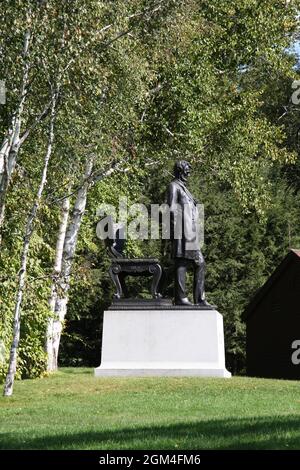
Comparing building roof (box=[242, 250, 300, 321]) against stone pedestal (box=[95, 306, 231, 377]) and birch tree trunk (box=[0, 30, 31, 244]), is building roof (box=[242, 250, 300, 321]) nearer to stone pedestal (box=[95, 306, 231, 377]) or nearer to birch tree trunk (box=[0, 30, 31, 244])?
stone pedestal (box=[95, 306, 231, 377])

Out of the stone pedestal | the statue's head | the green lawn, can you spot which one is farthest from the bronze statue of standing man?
the green lawn

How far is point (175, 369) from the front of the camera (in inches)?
740

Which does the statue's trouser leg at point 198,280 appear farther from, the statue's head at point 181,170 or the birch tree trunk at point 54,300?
the birch tree trunk at point 54,300

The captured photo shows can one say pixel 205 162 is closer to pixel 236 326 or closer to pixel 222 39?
pixel 222 39

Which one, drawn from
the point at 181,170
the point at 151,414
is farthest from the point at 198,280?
the point at 151,414

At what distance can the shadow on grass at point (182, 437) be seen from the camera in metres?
9.23

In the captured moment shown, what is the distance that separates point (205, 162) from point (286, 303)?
12396 mm

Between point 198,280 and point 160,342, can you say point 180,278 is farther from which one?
point 160,342

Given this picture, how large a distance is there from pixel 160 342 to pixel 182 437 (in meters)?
9.19

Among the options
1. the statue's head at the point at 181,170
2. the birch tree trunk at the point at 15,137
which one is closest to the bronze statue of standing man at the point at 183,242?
the statue's head at the point at 181,170

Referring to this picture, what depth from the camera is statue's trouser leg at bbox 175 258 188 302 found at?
19406 millimetres

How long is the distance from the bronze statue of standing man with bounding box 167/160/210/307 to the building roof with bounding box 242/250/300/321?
→ 50.8 ft

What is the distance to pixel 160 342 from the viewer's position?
62.3 feet

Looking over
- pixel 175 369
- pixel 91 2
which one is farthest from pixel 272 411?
pixel 91 2
